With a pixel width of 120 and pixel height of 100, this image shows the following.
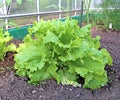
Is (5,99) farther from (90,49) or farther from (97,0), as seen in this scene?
(97,0)

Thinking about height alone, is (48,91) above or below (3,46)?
below

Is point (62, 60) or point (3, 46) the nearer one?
point (62, 60)

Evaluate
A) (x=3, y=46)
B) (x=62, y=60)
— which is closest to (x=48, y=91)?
(x=62, y=60)

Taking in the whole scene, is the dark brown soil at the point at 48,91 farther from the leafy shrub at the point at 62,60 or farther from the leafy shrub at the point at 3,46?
the leafy shrub at the point at 3,46

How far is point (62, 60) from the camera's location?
2.14 meters

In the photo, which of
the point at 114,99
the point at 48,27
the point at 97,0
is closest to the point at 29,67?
the point at 48,27

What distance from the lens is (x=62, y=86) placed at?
2.17 meters

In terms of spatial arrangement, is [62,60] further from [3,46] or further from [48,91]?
[3,46]

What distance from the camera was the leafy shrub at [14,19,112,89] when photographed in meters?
2.15

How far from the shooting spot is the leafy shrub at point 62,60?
2.15 meters

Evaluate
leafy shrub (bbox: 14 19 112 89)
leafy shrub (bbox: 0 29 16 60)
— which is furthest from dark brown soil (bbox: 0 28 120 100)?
leafy shrub (bbox: 0 29 16 60)

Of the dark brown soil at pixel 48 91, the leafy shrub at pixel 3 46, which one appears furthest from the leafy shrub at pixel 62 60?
the leafy shrub at pixel 3 46

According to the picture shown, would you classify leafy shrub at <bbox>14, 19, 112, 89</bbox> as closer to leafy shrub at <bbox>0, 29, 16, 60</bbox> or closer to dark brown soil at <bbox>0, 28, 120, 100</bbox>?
dark brown soil at <bbox>0, 28, 120, 100</bbox>

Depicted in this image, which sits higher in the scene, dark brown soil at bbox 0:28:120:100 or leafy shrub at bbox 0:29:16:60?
leafy shrub at bbox 0:29:16:60
